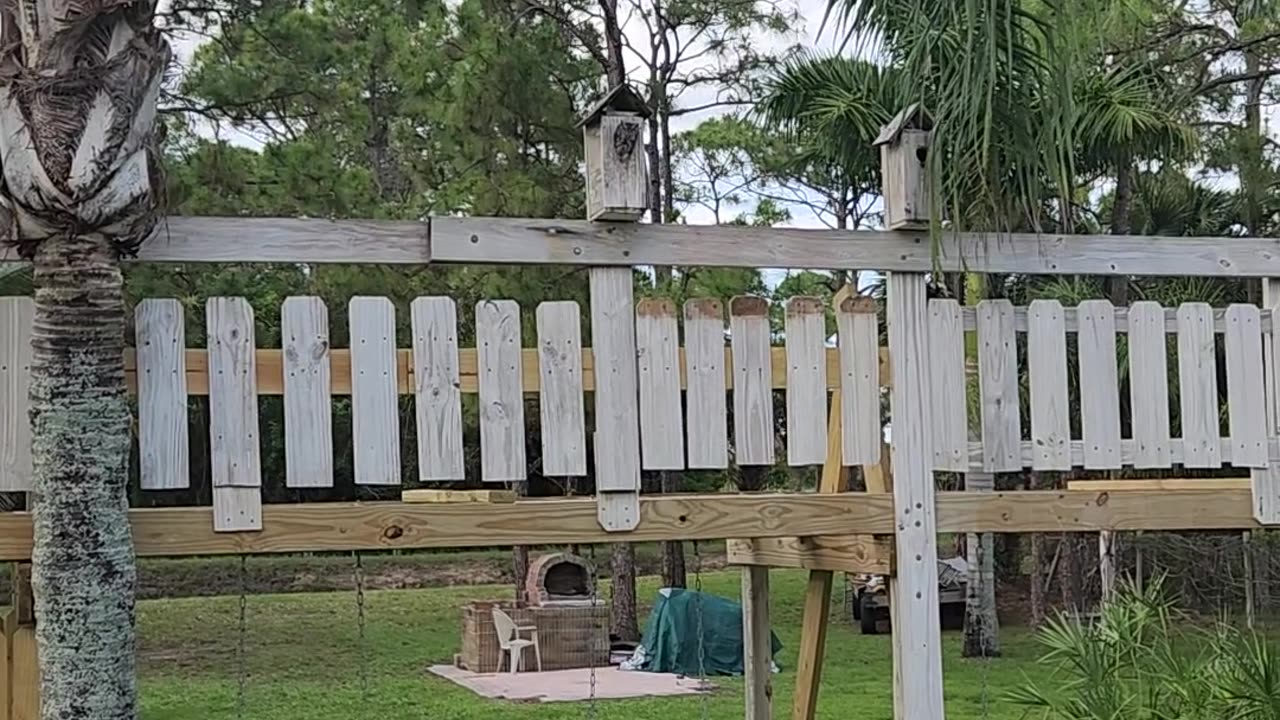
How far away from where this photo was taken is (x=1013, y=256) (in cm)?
434

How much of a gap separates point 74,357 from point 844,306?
216 cm

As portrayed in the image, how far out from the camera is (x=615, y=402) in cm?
394

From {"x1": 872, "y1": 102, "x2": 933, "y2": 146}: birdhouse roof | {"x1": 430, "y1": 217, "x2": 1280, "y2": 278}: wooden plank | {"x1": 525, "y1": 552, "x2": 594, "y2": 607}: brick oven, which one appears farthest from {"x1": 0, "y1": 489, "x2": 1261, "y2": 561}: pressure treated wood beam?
{"x1": 525, "y1": 552, "x2": 594, "y2": 607}: brick oven

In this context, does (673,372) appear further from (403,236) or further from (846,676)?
(846,676)

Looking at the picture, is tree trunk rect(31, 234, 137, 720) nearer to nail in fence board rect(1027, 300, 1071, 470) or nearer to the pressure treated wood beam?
the pressure treated wood beam

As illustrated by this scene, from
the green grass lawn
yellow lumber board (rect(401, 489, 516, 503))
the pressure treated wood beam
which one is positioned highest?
yellow lumber board (rect(401, 489, 516, 503))

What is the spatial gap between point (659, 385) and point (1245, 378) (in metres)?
1.97

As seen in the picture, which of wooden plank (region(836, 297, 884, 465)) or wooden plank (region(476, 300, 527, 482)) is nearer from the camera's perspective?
wooden plank (region(476, 300, 527, 482))

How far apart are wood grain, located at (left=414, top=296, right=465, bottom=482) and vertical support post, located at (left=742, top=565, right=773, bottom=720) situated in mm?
2169

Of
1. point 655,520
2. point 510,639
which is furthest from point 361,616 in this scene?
point 510,639

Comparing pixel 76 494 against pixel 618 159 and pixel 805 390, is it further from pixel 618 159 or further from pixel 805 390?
pixel 805 390

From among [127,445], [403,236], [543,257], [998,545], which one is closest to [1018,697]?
[543,257]

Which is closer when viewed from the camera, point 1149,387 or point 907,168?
point 907,168

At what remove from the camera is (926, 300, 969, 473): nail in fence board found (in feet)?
13.8
